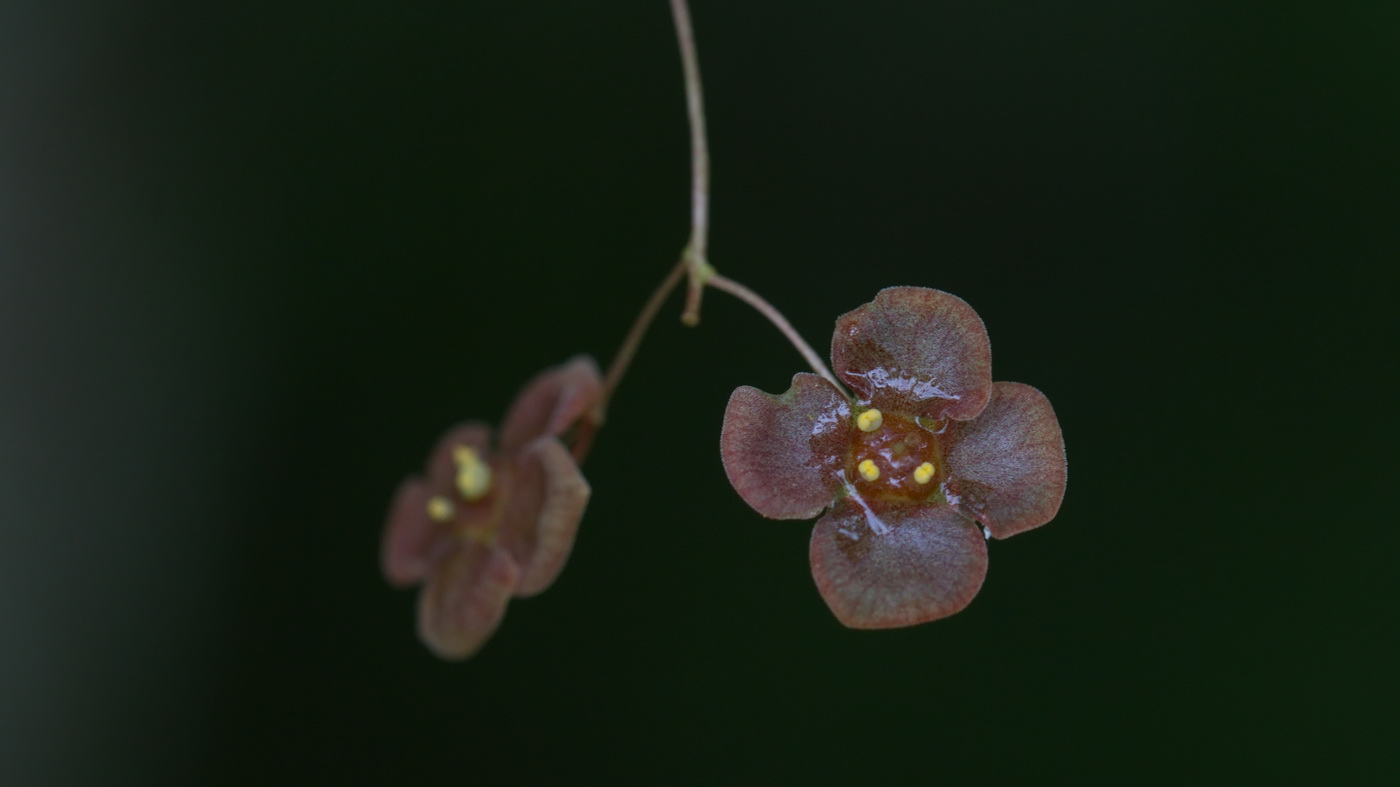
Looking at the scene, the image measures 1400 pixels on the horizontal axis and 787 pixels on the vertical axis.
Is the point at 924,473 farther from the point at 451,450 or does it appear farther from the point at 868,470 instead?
the point at 451,450

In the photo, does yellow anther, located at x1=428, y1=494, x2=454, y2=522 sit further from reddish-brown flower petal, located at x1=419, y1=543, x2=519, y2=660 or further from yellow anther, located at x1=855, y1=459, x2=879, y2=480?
yellow anther, located at x1=855, y1=459, x2=879, y2=480

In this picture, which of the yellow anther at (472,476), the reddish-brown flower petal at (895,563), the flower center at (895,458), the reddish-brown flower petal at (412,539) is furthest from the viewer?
the reddish-brown flower petal at (412,539)

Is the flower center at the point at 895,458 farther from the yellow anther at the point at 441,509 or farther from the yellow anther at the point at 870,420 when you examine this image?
the yellow anther at the point at 441,509

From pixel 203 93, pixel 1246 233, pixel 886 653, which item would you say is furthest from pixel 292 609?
pixel 1246 233

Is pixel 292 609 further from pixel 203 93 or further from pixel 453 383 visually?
pixel 203 93

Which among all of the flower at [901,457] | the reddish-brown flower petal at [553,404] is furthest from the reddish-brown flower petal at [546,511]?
the flower at [901,457]

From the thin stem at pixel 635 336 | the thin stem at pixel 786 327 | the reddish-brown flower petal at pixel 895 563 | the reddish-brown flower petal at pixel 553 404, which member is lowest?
the reddish-brown flower petal at pixel 895 563
